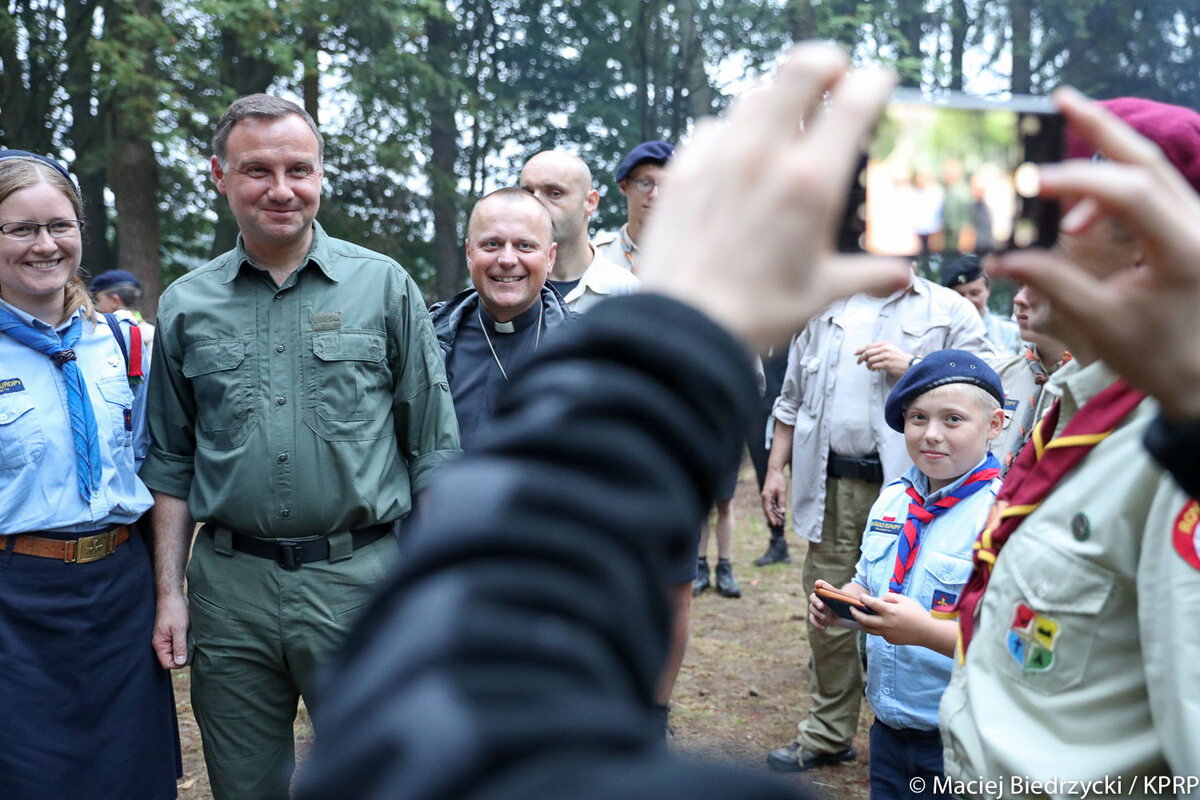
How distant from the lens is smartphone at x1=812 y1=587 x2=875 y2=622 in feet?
8.70

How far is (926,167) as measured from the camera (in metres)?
0.93

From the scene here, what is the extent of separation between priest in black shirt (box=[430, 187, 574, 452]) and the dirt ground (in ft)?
4.92

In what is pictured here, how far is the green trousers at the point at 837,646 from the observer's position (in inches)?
174

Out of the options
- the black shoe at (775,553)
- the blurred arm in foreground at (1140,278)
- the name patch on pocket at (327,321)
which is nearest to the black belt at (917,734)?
the name patch on pocket at (327,321)

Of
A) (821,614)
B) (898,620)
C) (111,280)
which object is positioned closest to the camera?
(898,620)

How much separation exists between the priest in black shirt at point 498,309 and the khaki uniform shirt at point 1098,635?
2.44 metres

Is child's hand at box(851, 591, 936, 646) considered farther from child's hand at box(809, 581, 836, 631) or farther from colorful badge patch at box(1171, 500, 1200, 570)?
colorful badge patch at box(1171, 500, 1200, 570)

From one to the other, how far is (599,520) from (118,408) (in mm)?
3084

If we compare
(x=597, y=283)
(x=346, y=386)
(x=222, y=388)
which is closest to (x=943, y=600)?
(x=346, y=386)

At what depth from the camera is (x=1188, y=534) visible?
1.24 meters

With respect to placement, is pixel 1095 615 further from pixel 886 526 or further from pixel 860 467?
pixel 860 467

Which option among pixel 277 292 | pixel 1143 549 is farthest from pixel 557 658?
pixel 277 292

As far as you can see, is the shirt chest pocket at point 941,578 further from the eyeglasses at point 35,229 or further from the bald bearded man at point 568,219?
the eyeglasses at point 35,229

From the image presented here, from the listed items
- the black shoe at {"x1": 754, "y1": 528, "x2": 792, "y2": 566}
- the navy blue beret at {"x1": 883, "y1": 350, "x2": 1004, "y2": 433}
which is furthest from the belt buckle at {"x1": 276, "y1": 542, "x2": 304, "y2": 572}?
the black shoe at {"x1": 754, "y1": 528, "x2": 792, "y2": 566}
